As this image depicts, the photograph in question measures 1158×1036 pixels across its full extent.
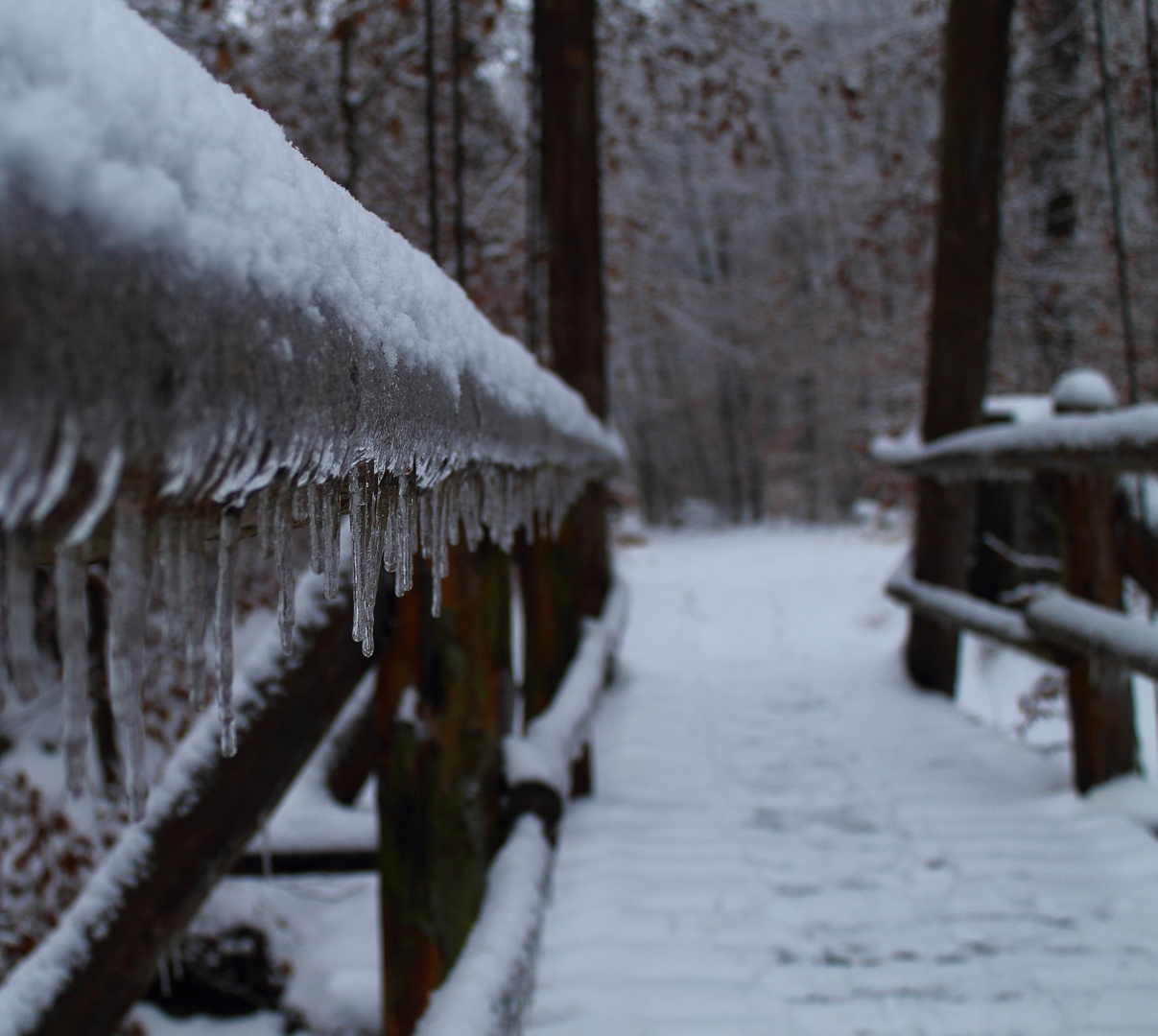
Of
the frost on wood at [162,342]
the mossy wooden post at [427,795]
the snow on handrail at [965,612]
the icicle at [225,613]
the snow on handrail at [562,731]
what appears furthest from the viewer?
the snow on handrail at [965,612]

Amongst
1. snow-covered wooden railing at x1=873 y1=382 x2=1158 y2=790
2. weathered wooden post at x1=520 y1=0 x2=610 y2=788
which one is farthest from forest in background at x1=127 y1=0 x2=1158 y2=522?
snow-covered wooden railing at x1=873 y1=382 x2=1158 y2=790

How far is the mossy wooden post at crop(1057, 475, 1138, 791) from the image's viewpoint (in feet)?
8.14

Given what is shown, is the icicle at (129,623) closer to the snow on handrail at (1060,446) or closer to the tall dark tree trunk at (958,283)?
the snow on handrail at (1060,446)

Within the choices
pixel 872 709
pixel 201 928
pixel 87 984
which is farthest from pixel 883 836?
pixel 201 928

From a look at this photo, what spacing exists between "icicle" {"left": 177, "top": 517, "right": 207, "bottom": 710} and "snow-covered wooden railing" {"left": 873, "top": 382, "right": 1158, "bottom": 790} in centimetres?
211

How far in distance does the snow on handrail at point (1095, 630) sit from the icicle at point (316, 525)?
6.79ft

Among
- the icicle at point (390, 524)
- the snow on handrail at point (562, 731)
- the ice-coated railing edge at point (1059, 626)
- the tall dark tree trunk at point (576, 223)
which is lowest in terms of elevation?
the snow on handrail at point (562, 731)

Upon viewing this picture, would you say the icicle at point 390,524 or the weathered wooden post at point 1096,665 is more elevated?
the icicle at point 390,524

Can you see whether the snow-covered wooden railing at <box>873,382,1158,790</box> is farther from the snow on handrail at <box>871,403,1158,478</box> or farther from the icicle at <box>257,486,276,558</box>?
the icicle at <box>257,486,276,558</box>

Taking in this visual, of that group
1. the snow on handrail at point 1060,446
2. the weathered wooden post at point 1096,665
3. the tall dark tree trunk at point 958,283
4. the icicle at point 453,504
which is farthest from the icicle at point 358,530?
the tall dark tree trunk at point 958,283

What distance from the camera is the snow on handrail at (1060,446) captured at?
6.37 ft

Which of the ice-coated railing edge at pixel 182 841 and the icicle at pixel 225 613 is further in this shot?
the ice-coated railing edge at pixel 182 841

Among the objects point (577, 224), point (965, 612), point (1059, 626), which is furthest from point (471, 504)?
point (577, 224)

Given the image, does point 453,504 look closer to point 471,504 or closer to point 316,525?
point 471,504
